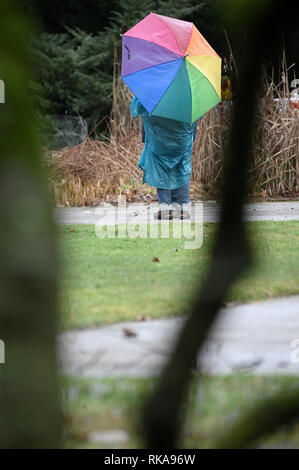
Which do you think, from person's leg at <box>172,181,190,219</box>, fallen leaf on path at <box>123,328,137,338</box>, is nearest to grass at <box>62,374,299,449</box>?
fallen leaf on path at <box>123,328,137,338</box>

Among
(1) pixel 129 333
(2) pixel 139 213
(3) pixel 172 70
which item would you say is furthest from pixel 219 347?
(3) pixel 172 70

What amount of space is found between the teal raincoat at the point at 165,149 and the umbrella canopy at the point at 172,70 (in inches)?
7.4

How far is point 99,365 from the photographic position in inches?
101

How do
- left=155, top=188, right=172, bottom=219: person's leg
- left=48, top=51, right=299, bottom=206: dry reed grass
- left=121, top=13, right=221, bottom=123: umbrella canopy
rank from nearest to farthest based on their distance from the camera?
left=121, top=13, right=221, bottom=123: umbrella canopy
left=155, top=188, right=172, bottom=219: person's leg
left=48, top=51, right=299, bottom=206: dry reed grass

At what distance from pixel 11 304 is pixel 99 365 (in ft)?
7.02

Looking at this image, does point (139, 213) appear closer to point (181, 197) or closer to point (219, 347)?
point (181, 197)

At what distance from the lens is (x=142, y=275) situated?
423 centimetres

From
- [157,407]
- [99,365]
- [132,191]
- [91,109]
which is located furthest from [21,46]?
[91,109]

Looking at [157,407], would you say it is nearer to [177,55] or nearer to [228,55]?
[228,55]

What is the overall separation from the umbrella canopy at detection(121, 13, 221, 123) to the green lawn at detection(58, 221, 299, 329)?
1.78m

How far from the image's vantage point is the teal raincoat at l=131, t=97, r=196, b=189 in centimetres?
732

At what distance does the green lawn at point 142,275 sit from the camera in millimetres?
3264

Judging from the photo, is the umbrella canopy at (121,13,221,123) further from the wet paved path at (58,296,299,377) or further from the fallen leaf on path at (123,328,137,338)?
the fallen leaf on path at (123,328,137,338)

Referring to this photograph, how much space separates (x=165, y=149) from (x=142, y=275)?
344cm
